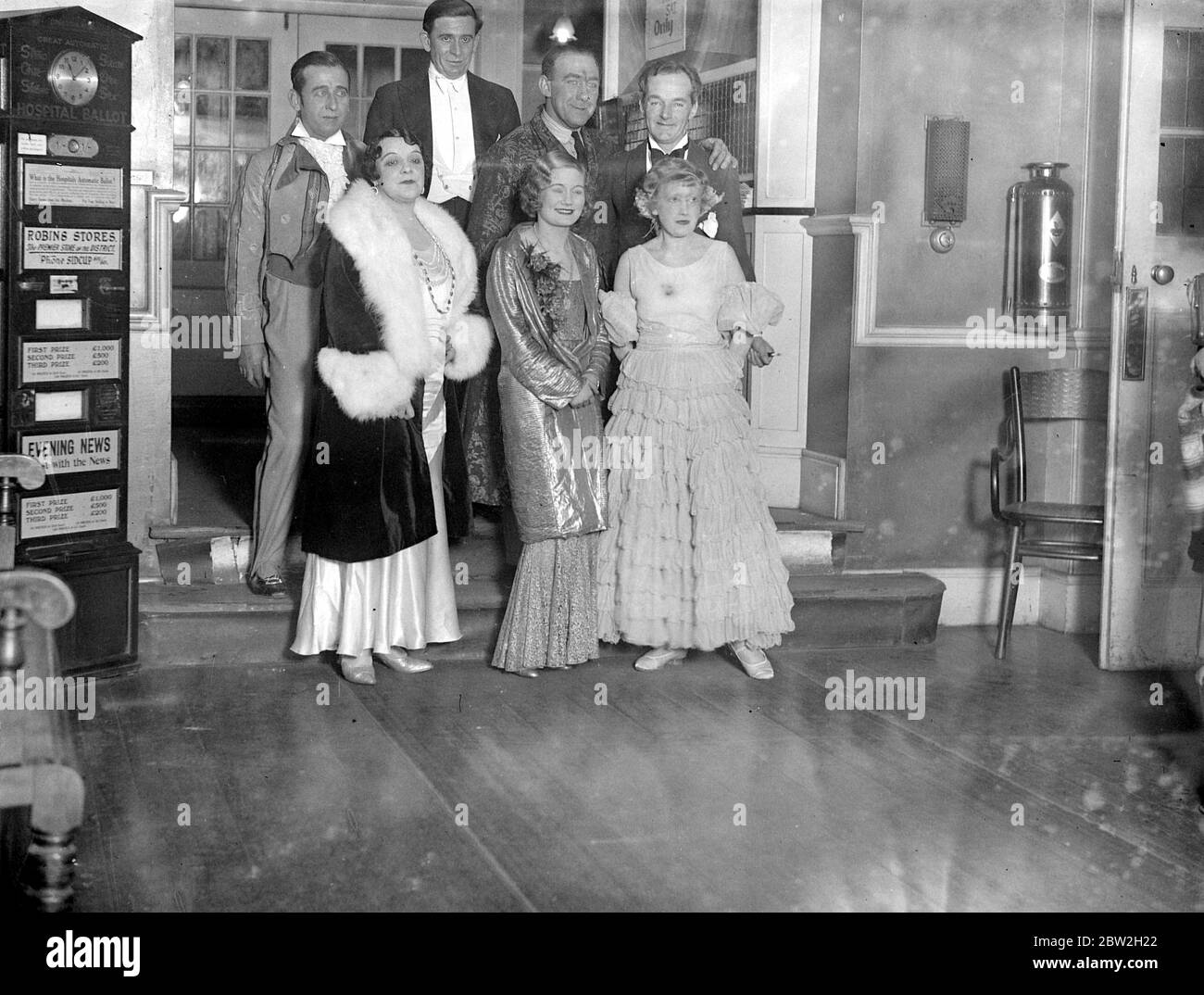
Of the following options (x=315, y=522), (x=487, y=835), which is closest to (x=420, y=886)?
(x=487, y=835)

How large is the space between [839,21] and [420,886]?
363cm

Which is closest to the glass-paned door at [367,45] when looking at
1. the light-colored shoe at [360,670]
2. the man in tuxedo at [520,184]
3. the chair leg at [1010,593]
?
the man in tuxedo at [520,184]

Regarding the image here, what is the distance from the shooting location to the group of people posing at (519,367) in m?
4.57

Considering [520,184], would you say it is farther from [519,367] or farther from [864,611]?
[864,611]

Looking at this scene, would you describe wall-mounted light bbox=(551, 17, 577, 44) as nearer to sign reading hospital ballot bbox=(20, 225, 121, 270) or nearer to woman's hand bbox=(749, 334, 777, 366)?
woman's hand bbox=(749, 334, 777, 366)

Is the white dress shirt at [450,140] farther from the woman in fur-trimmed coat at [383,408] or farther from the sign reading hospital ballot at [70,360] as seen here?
the sign reading hospital ballot at [70,360]

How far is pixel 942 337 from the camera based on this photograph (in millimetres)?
5699

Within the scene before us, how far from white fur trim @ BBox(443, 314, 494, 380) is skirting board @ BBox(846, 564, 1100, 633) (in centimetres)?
176

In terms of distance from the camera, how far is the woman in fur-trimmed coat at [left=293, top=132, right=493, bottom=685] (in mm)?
4484

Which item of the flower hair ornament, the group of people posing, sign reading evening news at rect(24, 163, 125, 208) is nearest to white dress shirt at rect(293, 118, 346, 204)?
the group of people posing

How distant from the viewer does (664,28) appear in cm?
636

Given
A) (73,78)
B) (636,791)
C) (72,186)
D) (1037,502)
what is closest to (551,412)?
(636,791)

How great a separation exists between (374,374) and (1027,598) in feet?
9.15

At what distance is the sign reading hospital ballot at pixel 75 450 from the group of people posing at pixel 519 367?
49cm
